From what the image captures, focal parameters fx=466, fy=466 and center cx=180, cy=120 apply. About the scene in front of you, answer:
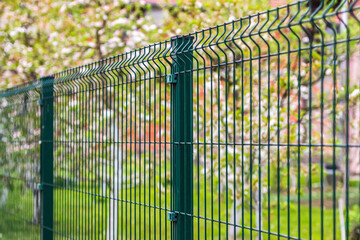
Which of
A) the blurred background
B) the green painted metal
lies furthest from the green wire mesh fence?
the blurred background

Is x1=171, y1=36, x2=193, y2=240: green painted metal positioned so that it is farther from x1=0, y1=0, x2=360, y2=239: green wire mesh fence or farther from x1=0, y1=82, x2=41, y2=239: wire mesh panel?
x1=0, y1=82, x2=41, y2=239: wire mesh panel

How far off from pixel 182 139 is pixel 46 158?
9.99 feet

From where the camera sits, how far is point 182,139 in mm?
3514

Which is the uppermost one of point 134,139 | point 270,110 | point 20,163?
point 270,110

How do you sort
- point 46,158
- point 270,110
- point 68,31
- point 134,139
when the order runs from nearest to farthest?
point 134,139 < point 46,158 < point 270,110 < point 68,31

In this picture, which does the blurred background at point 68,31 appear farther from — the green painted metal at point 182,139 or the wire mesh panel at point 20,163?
the green painted metal at point 182,139

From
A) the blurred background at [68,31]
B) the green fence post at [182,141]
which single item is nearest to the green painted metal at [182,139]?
the green fence post at [182,141]

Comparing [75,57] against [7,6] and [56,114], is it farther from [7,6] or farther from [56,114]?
[56,114]

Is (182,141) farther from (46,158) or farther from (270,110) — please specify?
(270,110)

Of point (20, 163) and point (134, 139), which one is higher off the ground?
point (134, 139)

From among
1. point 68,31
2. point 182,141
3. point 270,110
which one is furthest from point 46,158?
point 68,31

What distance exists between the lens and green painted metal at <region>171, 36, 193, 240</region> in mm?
3441

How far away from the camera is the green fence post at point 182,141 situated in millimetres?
3443

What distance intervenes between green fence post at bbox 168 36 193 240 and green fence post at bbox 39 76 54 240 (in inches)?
108
